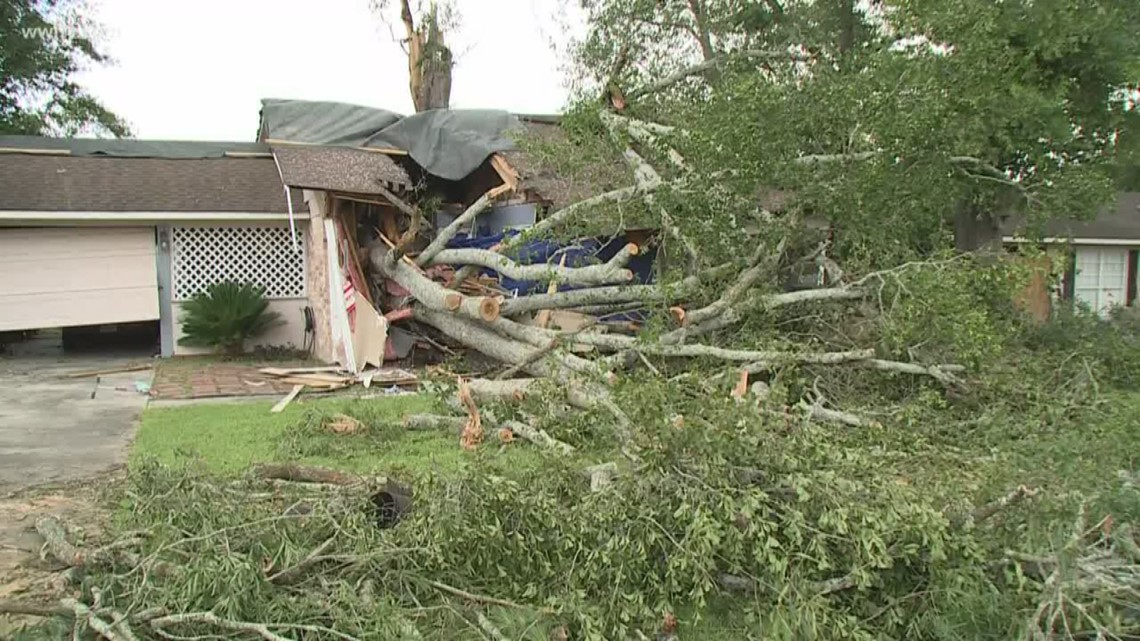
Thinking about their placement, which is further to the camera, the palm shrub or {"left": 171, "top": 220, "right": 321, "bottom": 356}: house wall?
{"left": 171, "top": 220, "right": 321, "bottom": 356}: house wall

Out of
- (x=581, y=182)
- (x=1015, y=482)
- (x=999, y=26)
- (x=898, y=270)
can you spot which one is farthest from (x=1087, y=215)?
(x=1015, y=482)

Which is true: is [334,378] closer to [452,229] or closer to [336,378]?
[336,378]

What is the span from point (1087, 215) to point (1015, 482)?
6962 mm

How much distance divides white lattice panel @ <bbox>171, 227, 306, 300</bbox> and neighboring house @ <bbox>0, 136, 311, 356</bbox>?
0.05 feet

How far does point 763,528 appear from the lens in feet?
12.3

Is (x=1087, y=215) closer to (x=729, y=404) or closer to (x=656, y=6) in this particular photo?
(x=656, y=6)

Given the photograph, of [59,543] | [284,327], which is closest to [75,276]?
[284,327]

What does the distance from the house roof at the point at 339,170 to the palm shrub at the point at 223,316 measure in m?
2.17

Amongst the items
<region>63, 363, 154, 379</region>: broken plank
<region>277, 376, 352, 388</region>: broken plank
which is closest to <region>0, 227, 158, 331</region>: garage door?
<region>63, 363, 154, 379</region>: broken plank

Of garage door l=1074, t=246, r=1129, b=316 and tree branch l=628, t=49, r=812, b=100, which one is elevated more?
tree branch l=628, t=49, r=812, b=100

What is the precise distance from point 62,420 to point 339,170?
5201mm

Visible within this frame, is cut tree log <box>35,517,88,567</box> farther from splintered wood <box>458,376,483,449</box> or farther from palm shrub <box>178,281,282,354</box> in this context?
palm shrub <box>178,281,282,354</box>

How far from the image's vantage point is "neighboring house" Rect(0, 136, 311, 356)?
41.1 ft

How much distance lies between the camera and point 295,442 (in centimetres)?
679
